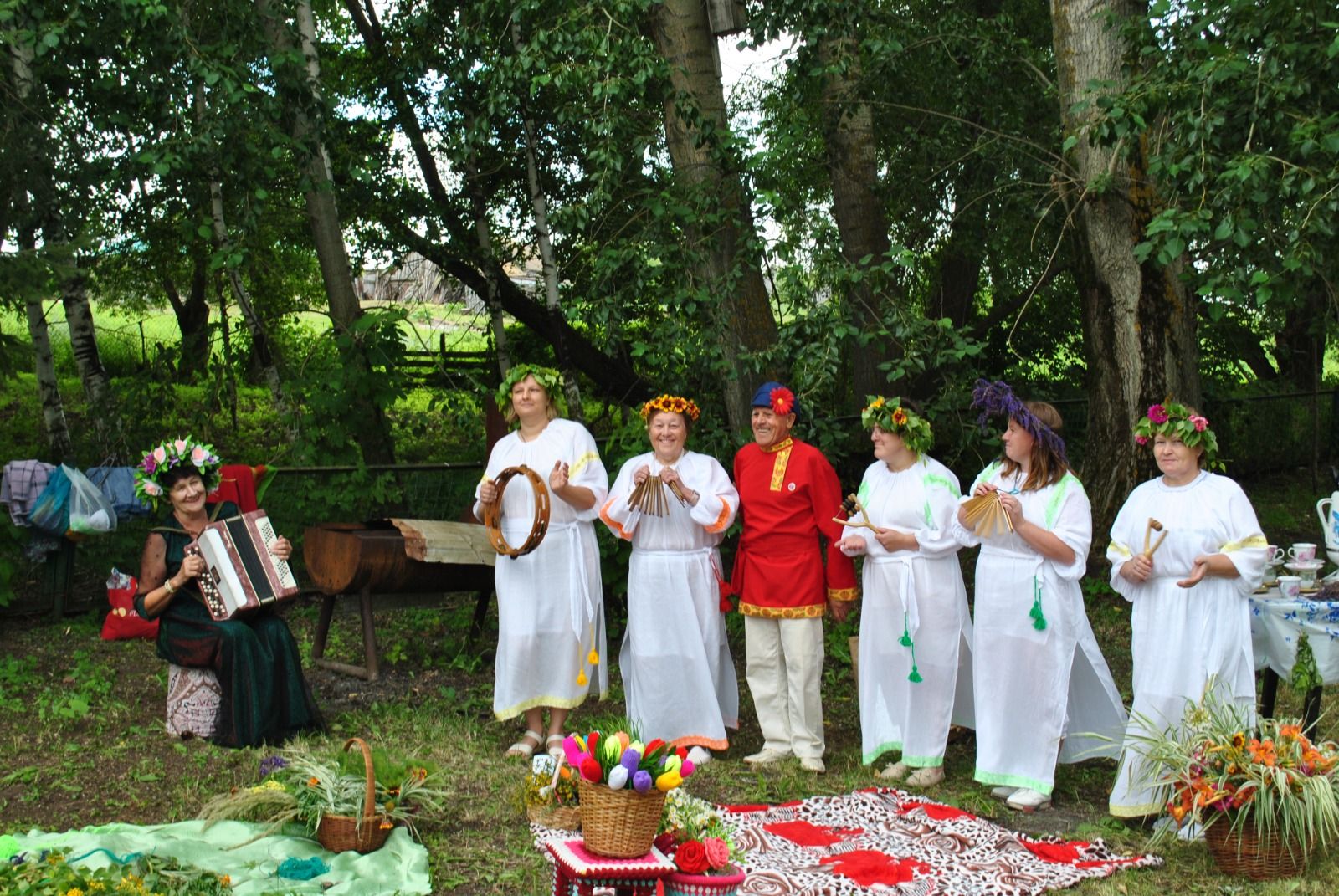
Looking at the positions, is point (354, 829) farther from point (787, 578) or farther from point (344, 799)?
point (787, 578)

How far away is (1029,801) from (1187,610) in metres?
1.14

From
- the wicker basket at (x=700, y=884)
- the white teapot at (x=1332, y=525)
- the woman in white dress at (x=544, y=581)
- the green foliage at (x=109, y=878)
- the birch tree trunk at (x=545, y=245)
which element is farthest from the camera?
the birch tree trunk at (x=545, y=245)

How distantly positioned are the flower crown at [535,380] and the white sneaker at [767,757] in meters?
2.11

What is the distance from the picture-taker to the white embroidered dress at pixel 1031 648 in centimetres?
609

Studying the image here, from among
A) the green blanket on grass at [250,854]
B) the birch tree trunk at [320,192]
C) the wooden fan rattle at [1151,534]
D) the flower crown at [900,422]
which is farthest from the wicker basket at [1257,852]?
the birch tree trunk at [320,192]

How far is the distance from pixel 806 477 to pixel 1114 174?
404 cm

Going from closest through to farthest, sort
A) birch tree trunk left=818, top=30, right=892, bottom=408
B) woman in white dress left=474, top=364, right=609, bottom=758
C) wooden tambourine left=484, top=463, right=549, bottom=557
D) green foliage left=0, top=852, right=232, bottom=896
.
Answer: green foliage left=0, top=852, right=232, bottom=896 → wooden tambourine left=484, top=463, right=549, bottom=557 → woman in white dress left=474, top=364, right=609, bottom=758 → birch tree trunk left=818, top=30, right=892, bottom=408

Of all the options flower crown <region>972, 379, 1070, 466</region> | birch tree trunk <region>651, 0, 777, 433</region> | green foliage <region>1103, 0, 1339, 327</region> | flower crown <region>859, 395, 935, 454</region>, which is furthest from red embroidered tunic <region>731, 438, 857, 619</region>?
green foliage <region>1103, 0, 1339, 327</region>

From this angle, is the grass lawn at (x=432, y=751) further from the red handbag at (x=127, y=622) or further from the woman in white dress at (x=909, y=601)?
the red handbag at (x=127, y=622)

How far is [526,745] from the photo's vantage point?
6832mm

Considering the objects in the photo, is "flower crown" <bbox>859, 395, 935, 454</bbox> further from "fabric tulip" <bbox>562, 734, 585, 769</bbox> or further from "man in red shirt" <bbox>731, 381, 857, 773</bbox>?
"fabric tulip" <bbox>562, 734, 585, 769</bbox>

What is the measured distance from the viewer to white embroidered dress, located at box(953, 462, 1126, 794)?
609 centimetres

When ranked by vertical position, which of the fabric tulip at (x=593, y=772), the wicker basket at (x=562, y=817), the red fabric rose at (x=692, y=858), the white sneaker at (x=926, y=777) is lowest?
the white sneaker at (x=926, y=777)

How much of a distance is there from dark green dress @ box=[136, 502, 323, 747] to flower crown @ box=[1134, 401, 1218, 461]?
4.40 m
